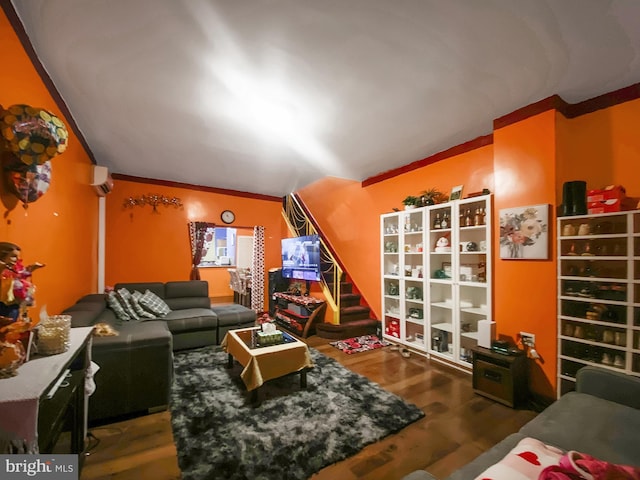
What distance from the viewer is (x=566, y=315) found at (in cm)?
223

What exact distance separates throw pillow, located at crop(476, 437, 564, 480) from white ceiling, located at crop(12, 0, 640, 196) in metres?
2.13

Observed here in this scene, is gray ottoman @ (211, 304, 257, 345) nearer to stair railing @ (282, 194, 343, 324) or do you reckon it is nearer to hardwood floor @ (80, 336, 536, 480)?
stair railing @ (282, 194, 343, 324)

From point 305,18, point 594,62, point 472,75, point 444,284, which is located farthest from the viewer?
point 444,284

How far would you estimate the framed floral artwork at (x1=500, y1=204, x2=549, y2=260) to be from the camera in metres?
2.33

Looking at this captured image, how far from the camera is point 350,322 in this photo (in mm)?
4219

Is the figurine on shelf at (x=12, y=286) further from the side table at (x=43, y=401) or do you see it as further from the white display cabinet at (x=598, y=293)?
the white display cabinet at (x=598, y=293)

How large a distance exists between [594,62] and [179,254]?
571 cm

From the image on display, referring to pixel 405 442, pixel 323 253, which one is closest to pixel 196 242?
pixel 323 253

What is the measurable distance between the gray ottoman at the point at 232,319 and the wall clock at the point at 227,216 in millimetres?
2019

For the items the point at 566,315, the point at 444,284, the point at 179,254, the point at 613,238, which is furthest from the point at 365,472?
the point at 179,254

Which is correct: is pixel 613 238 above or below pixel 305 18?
below

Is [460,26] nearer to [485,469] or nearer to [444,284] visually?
[485,469]

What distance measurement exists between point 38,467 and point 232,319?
291cm

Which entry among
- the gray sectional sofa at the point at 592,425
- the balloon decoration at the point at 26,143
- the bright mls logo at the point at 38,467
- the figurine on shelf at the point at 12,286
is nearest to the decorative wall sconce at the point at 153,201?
the balloon decoration at the point at 26,143
